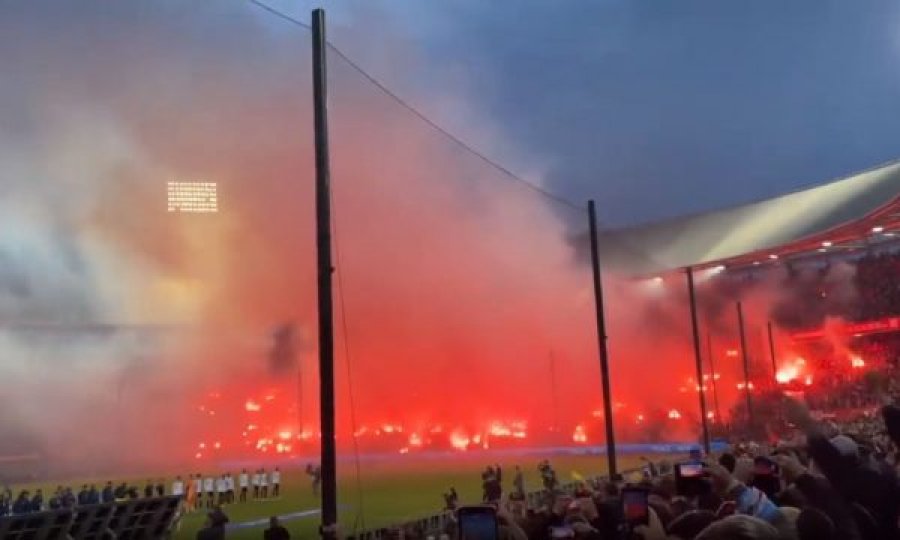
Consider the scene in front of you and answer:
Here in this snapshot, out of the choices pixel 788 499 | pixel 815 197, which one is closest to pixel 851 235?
pixel 815 197

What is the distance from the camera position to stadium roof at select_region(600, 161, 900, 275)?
117ft

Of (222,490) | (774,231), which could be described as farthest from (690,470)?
(774,231)

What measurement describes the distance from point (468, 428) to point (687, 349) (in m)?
16.8

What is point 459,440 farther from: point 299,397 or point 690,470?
point 690,470

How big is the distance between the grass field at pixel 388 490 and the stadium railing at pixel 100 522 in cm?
246

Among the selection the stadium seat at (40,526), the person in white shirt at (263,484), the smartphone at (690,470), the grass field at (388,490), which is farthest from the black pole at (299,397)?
the smartphone at (690,470)

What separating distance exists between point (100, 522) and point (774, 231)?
3868 centimetres

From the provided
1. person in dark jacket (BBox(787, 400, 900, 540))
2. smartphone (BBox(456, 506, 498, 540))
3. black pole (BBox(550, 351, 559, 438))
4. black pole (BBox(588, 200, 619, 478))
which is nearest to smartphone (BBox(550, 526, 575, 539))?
smartphone (BBox(456, 506, 498, 540))

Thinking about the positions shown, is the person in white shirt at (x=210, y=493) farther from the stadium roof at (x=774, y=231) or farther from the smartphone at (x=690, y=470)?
the stadium roof at (x=774, y=231)

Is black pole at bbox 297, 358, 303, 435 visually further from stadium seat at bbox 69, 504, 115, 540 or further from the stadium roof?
stadium seat at bbox 69, 504, 115, 540

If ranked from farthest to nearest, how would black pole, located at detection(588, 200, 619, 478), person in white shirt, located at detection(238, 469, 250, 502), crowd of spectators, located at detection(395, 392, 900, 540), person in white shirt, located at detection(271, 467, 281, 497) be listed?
person in white shirt, located at detection(238, 469, 250, 502), person in white shirt, located at detection(271, 467, 281, 497), black pole, located at detection(588, 200, 619, 478), crowd of spectators, located at detection(395, 392, 900, 540)

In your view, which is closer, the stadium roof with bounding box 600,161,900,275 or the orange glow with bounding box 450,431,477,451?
the stadium roof with bounding box 600,161,900,275

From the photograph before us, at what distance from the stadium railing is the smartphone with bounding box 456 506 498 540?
626cm

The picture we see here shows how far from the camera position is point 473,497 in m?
19.5
